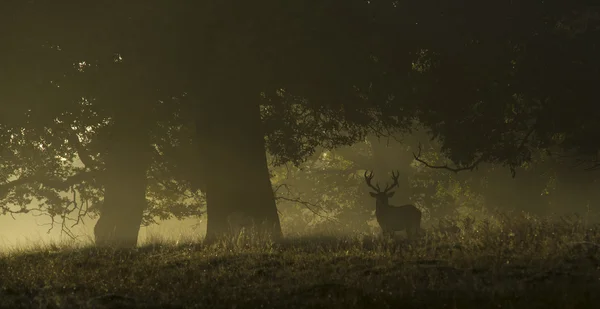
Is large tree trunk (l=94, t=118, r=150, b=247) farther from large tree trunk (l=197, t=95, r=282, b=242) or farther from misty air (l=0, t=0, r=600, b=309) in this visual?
large tree trunk (l=197, t=95, r=282, b=242)

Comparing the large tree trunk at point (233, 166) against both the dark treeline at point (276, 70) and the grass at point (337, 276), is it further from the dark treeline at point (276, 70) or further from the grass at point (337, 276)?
the grass at point (337, 276)

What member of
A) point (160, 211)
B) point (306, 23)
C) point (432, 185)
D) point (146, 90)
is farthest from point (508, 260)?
point (432, 185)

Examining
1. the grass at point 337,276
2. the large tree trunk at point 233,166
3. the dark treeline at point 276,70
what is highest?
the dark treeline at point 276,70

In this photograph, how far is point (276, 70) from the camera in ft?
60.0

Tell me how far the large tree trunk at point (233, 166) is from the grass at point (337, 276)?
4.75 metres

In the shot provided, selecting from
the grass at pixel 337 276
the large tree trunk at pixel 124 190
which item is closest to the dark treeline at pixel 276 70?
the large tree trunk at pixel 124 190

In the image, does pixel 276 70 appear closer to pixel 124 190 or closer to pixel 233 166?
pixel 233 166

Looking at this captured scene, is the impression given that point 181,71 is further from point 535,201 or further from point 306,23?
point 535,201

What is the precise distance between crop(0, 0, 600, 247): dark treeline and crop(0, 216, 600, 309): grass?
4894 mm

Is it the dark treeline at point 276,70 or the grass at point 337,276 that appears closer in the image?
the grass at point 337,276

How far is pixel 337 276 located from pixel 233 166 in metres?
9.27

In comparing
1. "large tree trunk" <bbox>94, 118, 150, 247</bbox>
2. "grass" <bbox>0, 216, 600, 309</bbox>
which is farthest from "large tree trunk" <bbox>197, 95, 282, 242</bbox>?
"large tree trunk" <bbox>94, 118, 150, 247</bbox>

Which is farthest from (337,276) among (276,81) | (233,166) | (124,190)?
(124,190)

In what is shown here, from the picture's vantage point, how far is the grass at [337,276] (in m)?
8.58
